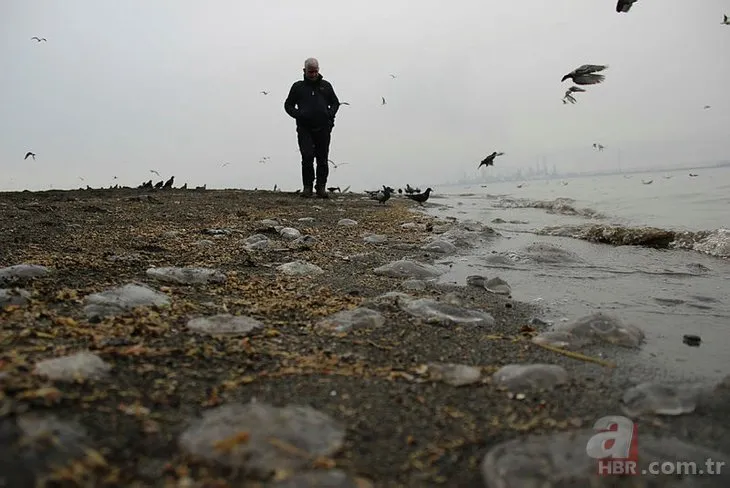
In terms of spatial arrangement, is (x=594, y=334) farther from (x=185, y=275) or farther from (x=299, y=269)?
(x=185, y=275)

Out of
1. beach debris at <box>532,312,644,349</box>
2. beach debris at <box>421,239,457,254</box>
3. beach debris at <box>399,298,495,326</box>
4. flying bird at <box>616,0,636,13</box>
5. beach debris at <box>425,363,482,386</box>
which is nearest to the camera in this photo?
beach debris at <box>425,363,482,386</box>

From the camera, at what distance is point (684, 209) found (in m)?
10.4

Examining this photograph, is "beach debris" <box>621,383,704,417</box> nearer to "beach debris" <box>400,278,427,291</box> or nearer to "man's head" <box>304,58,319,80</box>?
"beach debris" <box>400,278,427,291</box>

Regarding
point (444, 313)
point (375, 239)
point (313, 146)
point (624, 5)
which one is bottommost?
point (444, 313)

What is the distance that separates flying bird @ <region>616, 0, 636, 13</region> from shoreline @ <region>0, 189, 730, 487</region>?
4.04 m

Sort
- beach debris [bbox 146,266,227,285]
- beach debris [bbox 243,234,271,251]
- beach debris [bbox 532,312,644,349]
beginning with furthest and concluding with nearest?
beach debris [bbox 243,234,271,251] < beach debris [bbox 146,266,227,285] < beach debris [bbox 532,312,644,349]

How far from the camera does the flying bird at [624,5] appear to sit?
5.33 meters

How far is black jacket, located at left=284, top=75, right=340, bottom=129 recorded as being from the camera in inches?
405

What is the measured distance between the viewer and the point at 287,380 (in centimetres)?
173

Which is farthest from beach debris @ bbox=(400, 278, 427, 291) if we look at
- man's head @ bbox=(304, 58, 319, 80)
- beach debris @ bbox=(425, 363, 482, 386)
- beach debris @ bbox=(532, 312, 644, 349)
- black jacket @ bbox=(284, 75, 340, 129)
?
man's head @ bbox=(304, 58, 319, 80)

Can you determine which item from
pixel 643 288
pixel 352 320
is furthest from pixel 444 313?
pixel 643 288

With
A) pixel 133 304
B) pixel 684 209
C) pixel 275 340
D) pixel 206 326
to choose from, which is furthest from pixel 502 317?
pixel 684 209

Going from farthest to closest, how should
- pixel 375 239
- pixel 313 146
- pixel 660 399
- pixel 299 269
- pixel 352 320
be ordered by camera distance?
pixel 313 146
pixel 375 239
pixel 299 269
pixel 352 320
pixel 660 399

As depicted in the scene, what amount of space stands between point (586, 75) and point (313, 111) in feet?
17.8
